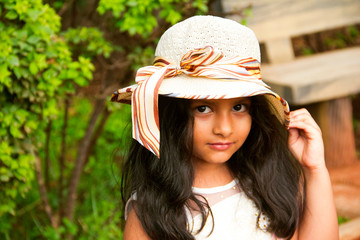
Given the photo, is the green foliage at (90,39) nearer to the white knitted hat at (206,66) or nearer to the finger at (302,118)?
the white knitted hat at (206,66)

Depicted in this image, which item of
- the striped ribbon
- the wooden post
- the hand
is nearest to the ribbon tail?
the striped ribbon

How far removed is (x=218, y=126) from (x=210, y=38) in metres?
0.32

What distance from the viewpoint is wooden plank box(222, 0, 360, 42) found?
4008 mm

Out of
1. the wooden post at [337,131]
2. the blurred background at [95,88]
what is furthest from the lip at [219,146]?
the wooden post at [337,131]

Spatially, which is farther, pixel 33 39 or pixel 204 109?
pixel 33 39

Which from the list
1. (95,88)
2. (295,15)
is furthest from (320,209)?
(95,88)

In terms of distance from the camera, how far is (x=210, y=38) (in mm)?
1897

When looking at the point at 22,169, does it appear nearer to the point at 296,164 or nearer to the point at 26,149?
the point at 26,149

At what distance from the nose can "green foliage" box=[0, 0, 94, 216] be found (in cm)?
87

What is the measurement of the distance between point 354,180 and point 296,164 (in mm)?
1360

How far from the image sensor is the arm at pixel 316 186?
6.98ft

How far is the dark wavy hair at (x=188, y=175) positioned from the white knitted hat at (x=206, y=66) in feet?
0.43

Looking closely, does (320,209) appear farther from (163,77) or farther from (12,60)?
(12,60)

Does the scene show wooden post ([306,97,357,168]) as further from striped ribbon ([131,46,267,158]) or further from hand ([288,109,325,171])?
striped ribbon ([131,46,267,158])
